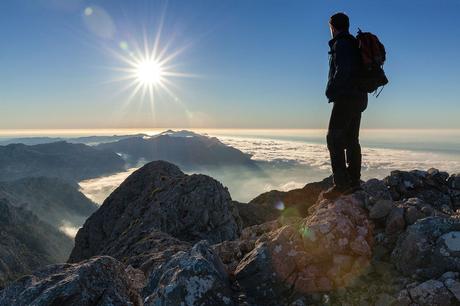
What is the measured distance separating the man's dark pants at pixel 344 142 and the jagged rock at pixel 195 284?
15.0ft

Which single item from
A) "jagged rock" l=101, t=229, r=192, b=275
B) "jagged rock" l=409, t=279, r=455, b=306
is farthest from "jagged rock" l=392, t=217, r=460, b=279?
"jagged rock" l=101, t=229, r=192, b=275

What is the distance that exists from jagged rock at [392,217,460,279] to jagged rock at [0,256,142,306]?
6.92 m

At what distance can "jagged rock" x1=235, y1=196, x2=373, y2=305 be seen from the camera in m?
8.66

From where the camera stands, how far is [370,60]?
10008 mm

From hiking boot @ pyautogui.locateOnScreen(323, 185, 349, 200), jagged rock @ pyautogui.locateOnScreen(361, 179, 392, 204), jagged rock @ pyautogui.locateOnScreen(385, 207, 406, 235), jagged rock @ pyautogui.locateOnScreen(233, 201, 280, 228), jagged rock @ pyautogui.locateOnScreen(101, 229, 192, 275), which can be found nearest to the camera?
jagged rock @ pyautogui.locateOnScreen(385, 207, 406, 235)

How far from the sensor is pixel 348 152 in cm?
1154

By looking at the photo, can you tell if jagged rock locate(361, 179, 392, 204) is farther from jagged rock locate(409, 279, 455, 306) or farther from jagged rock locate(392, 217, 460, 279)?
jagged rock locate(409, 279, 455, 306)

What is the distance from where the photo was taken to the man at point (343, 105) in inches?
403

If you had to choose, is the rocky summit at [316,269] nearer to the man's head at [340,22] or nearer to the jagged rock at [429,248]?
the jagged rock at [429,248]

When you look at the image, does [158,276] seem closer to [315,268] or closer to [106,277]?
[106,277]

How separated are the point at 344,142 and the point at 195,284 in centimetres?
582

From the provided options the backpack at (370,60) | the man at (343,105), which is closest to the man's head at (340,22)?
the man at (343,105)

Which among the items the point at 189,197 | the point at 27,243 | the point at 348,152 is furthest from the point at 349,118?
the point at 27,243

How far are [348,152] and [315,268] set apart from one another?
408 cm
